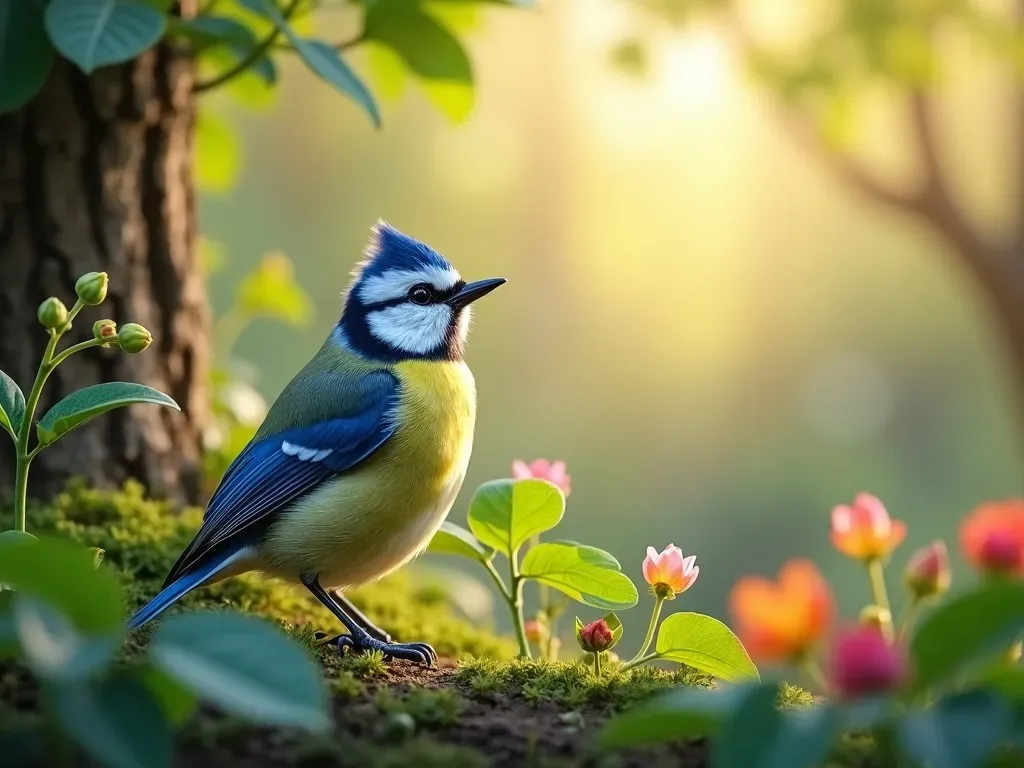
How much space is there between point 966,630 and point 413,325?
1.62 metres

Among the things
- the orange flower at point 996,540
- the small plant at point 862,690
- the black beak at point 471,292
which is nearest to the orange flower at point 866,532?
the orange flower at point 996,540

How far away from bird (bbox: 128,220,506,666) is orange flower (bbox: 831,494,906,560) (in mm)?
773

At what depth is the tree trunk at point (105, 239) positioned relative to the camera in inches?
96.7

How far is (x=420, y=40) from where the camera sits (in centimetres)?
241

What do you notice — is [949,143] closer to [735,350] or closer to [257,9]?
[735,350]

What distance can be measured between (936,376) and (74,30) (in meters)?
9.46

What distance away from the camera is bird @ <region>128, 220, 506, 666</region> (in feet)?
6.97

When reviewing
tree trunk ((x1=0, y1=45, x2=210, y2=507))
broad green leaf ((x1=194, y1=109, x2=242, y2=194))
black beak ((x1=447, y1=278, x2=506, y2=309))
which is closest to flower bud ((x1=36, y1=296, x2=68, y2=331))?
tree trunk ((x1=0, y1=45, x2=210, y2=507))

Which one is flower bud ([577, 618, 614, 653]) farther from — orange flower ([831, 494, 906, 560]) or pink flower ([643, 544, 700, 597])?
orange flower ([831, 494, 906, 560])

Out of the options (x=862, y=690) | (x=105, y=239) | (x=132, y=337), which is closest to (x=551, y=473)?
(x=132, y=337)

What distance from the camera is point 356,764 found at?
1.26 m

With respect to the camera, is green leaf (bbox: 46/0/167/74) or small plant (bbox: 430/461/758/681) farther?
green leaf (bbox: 46/0/167/74)

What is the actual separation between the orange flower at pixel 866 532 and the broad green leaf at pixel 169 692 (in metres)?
0.87

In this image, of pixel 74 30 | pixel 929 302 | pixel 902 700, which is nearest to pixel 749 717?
pixel 902 700
